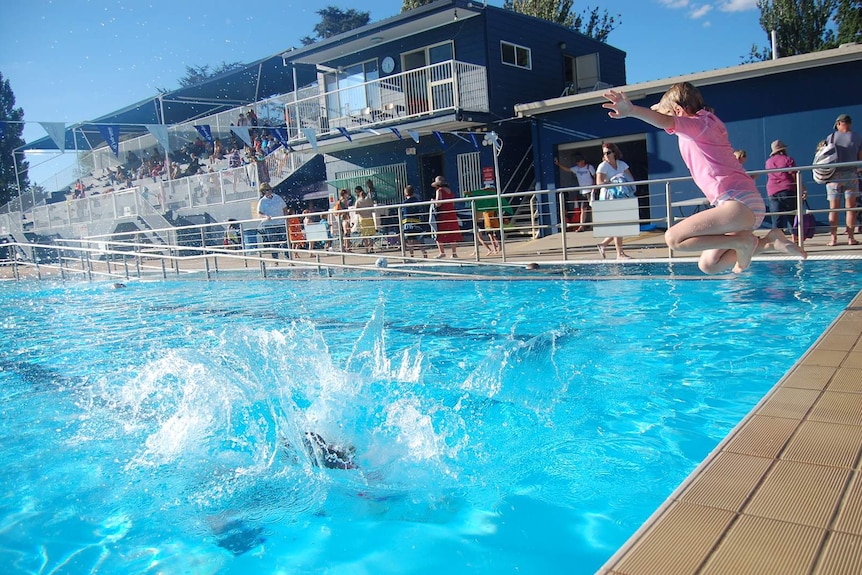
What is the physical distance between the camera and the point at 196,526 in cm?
330

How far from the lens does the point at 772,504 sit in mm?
2309

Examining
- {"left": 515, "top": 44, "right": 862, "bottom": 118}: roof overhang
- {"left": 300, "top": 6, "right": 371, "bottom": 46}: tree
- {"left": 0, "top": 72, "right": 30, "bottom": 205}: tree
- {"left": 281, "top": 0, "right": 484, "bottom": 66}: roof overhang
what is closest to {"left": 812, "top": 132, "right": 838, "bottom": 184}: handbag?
{"left": 515, "top": 44, "right": 862, "bottom": 118}: roof overhang

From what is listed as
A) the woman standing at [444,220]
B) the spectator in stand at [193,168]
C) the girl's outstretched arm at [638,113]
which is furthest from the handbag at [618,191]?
the spectator in stand at [193,168]

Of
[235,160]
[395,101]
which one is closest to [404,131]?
[395,101]

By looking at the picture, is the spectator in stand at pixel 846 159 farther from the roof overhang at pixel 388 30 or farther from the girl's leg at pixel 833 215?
the roof overhang at pixel 388 30

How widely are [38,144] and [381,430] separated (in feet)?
134

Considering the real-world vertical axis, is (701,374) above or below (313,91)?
below

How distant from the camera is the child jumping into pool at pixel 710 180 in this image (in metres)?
4.53

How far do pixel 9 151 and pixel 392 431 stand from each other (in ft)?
153

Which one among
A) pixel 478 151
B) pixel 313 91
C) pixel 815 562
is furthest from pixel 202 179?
pixel 815 562

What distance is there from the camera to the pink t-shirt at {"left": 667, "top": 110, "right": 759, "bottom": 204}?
4.50 m

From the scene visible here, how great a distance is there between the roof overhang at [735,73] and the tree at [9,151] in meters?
36.4

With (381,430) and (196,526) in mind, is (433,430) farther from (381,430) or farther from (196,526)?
(196,526)

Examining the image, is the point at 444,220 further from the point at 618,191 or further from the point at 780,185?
the point at 780,185
